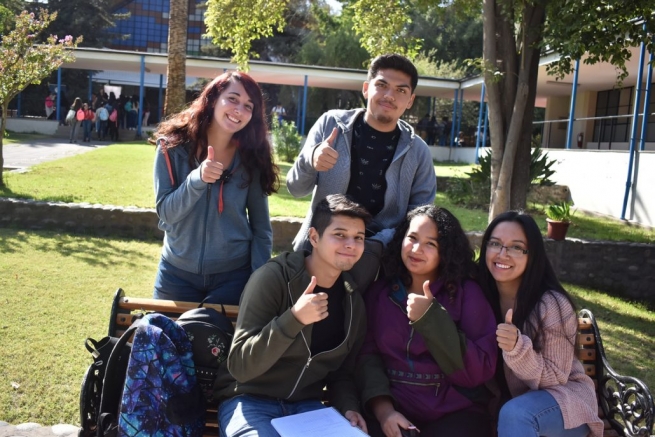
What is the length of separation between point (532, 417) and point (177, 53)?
15.1 metres

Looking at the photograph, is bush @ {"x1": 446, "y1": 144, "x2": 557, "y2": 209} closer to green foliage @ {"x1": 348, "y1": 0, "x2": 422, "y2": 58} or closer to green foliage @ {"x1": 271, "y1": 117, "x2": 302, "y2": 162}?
green foliage @ {"x1": 348, "y1": 0, "x2": 422, "y2": 58}

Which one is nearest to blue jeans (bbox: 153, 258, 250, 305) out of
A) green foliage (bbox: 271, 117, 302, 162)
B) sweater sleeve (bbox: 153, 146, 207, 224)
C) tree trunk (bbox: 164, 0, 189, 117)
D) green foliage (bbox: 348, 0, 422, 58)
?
sweater sleeve (bbox: 153, 146, 207, 224)

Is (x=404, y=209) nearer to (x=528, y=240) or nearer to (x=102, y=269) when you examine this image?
(x=528, y=240)

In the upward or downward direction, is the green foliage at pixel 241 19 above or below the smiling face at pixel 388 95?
above

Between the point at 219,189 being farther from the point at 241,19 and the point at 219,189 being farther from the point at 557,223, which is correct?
the point at 241,19

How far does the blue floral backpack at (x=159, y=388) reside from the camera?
2594mm

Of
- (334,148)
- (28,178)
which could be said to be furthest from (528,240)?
(28,178)

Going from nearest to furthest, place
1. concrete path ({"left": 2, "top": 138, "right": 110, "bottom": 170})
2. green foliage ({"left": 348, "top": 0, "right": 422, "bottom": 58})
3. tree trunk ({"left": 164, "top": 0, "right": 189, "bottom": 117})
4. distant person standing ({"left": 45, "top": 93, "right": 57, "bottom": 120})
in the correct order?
green foliage ({"left": 348, "top": 0, "right": 422, "bottom": 58}) → concrete path ({"left": 2, "top": 138, "right": 110, "bottom": 170}) → tree trunk ({"left": 164, "top": 0, "right": 189, "bottom": 117}) → distant person standing ({"left": 45, "top": 93, "right": 57, "bottom": 120})

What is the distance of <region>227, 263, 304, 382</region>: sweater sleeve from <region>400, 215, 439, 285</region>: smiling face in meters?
0.65

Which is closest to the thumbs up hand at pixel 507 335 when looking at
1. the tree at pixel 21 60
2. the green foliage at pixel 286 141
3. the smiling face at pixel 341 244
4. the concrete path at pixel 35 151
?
the smiling face at pixel 341 244

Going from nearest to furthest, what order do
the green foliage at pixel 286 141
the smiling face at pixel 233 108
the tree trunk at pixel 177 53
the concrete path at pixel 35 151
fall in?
the smiling face at pixel 233 108 → the concrete path at pixel 35 151 → the tree trunk at pixel 177 53 → the green foliage at pixel 286 141

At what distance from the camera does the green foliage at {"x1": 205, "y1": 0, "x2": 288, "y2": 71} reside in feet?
34.6

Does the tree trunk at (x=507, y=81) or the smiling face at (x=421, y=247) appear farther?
the tree trunk at (x=507, y=81)

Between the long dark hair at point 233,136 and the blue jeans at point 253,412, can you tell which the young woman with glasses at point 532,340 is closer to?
the blue jeans at point 253,412
